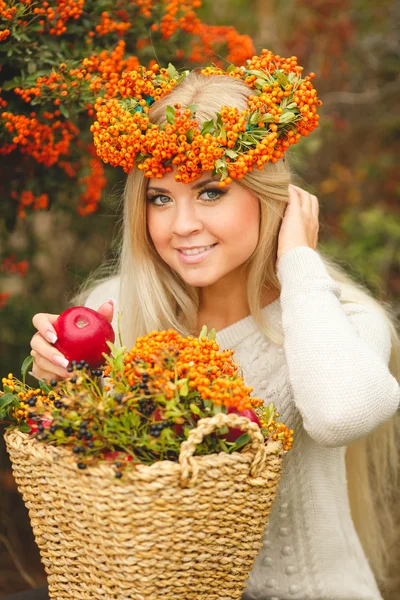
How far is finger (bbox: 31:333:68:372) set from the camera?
205 centimetres

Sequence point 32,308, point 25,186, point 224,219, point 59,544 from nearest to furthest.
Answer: point 59,544 → point 224,219 → point 25,186 → point 32,308

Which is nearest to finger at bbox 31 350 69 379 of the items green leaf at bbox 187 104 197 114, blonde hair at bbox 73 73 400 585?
blonde hair at bbox 73 73 400 585

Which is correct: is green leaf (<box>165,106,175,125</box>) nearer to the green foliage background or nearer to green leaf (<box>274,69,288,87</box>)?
green leaf (<box>274,69,288,87</box>)

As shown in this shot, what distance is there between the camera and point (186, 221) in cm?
225

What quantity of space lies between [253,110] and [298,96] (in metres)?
0.15

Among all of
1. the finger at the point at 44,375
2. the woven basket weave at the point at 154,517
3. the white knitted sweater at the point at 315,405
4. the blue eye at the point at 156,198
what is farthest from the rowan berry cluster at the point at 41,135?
the woven basket weave at the point at 154,517

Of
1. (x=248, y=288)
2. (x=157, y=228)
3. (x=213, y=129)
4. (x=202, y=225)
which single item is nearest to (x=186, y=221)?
(x=202, y=225)

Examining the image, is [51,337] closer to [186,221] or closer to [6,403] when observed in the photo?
[6,403]

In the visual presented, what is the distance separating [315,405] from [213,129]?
Result: 862 millimetres

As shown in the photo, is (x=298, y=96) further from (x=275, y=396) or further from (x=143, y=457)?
(x=143, y=457)

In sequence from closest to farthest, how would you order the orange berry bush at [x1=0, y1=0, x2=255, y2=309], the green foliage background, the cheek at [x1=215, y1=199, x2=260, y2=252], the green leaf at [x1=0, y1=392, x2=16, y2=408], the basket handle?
the basket handle
the green leaf at [x1=0, y1=392, x2=16, y2=408]
the cheek at [x1=215, y1=199, x2=260, y2=252]
the orange berry bush at [x1=0, y1=0, x2=255, y2=309]
the green foliage background

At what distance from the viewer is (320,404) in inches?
76.8

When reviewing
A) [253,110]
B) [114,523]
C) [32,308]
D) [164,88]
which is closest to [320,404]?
[114,523]

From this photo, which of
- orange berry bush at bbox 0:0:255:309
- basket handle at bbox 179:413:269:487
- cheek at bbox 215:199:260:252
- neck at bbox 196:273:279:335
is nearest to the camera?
basket handle at bbox 179:413:269:487
